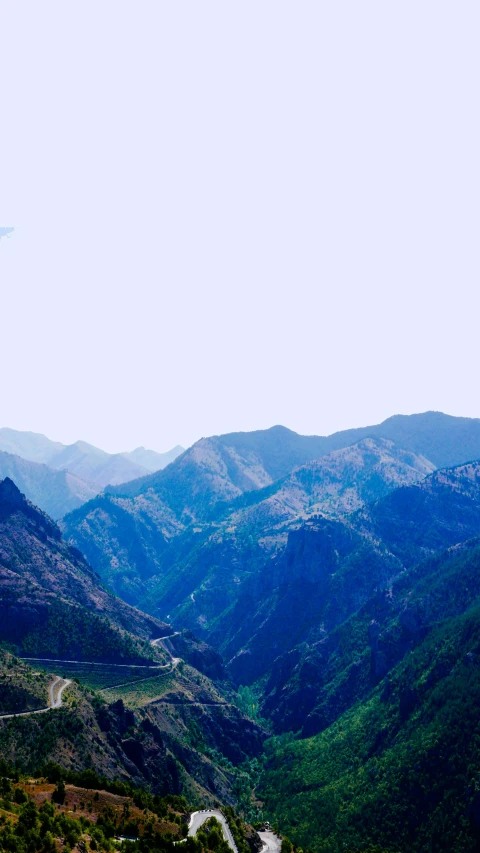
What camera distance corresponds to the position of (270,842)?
142 meters

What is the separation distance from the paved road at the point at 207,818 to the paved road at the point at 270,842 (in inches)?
407

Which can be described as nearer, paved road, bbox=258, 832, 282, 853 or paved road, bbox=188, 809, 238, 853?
paved road, bbox=188, 809, 238, 853

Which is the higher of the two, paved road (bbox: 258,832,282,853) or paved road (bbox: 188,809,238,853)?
Answer: paved road (bbox: 188,809,238,853)

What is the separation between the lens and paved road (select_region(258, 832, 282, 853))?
134475 millimetres

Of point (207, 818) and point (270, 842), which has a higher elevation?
point (207, 818)

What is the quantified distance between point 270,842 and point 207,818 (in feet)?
61.3

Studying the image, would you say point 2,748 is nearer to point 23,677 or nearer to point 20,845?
point 23,677

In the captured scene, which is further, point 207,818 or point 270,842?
point 270,842

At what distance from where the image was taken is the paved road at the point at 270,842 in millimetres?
134475

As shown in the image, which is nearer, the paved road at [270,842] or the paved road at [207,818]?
the paved road at [207,818]

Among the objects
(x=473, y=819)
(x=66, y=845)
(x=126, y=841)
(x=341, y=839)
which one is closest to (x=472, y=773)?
(x=473, y=819)

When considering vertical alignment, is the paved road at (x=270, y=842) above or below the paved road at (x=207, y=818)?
below

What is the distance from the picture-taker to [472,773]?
17375 centimetres

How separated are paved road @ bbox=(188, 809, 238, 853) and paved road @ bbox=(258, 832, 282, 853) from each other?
33.9ft
